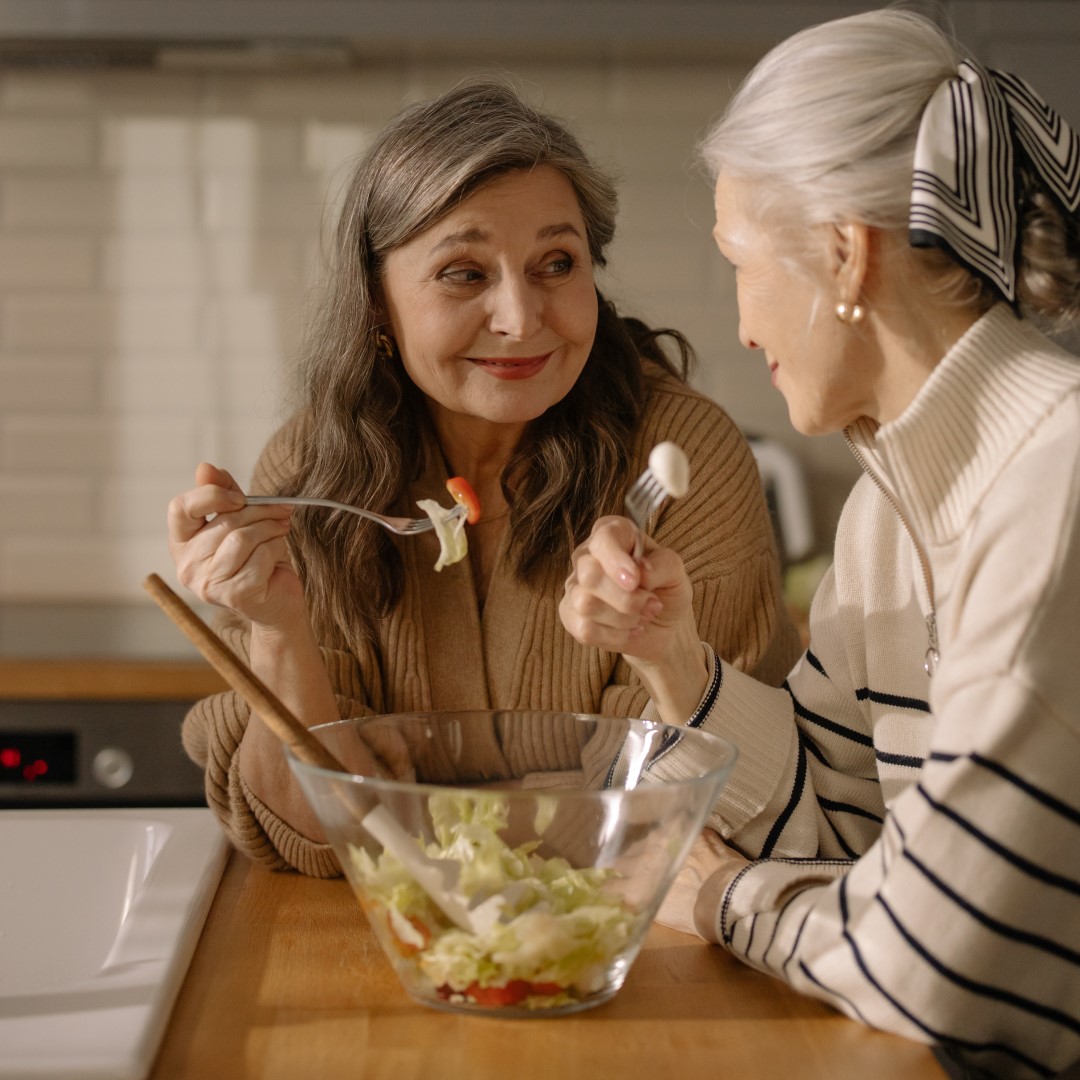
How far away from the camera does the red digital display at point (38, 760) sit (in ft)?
7.91

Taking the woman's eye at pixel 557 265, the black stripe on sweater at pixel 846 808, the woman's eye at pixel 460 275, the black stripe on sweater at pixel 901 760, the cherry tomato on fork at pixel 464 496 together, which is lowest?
the black stripe on sweater at pixel 846 808

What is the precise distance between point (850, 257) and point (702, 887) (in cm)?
50

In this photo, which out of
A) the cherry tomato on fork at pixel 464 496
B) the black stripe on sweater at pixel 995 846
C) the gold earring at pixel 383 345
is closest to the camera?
the black stripe on sweater at pixel 995 846

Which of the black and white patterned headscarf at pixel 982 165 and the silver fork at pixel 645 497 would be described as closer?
the black and white patterned headscarf at pixel 982 165

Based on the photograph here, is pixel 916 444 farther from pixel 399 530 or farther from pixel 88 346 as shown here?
pixel 88 346

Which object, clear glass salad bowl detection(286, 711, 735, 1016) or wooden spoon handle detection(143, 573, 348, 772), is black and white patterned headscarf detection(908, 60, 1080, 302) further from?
wooden spoon handle detection(143, 573, 348, 772)

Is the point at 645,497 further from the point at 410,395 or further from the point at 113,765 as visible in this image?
the point at 113,765

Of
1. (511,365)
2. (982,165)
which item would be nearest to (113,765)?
(511,365)

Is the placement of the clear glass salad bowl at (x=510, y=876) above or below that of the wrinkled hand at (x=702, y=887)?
above

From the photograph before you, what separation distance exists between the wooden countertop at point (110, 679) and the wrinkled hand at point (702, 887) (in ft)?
4.30

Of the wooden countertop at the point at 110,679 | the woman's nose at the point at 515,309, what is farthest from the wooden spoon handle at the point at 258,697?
the wooden countertop at the point at 110,679

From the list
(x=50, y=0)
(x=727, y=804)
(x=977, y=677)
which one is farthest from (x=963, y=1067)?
(x=50, y=0)

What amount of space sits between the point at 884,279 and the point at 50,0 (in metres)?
1.81

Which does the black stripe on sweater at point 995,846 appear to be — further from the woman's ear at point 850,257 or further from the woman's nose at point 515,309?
the woman's nose at point 515,309
